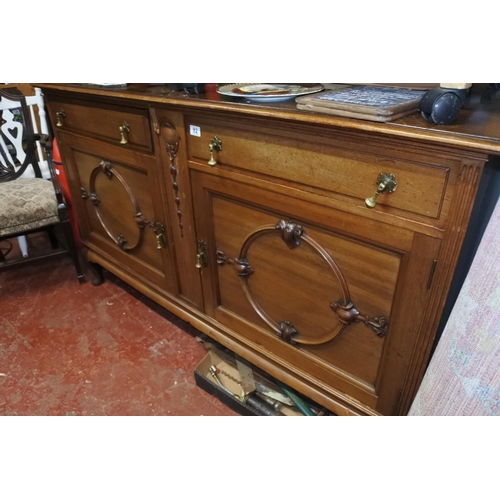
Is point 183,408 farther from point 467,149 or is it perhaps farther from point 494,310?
point 467,149

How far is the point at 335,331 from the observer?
1031mm

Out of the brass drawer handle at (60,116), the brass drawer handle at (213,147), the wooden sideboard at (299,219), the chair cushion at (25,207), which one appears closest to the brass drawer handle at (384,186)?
the wooden sideboard at (299,219)

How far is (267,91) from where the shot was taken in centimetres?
97

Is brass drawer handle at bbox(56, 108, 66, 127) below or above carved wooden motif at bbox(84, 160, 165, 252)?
above

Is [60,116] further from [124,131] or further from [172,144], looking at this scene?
[172,144]

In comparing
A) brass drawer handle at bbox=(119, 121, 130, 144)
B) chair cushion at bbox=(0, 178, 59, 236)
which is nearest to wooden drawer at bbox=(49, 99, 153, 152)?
brass drawer handle at bbox=(119, 121, 130, 144)

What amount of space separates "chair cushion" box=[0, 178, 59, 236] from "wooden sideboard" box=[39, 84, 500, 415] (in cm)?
42

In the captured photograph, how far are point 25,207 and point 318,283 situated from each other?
141 cm

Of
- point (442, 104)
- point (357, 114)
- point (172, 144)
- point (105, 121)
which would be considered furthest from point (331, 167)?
point (105, 121)

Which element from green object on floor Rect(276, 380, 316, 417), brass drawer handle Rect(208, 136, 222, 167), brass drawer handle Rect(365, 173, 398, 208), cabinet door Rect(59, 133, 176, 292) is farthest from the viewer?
cabinet door Rect(59, 133, 176, 292)

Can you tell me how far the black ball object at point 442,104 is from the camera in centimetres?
69

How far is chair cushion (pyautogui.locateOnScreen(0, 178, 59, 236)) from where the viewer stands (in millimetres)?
1746

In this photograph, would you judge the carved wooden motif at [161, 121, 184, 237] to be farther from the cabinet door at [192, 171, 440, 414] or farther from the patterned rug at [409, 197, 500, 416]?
the patterned rug at [409, 197, 500, 416]

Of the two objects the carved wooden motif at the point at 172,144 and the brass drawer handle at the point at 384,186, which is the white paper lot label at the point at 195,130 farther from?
the brass drawer handle at the point at 384,186
